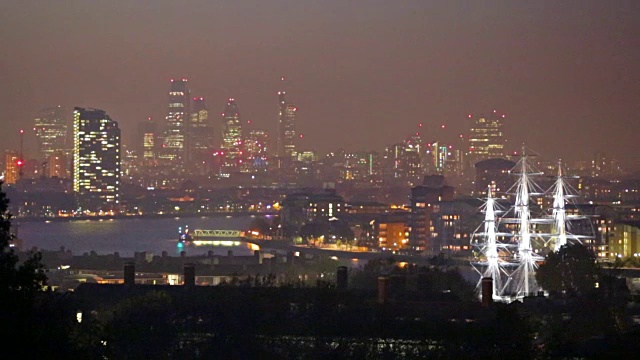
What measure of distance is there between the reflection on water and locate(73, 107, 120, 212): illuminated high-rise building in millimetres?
10854

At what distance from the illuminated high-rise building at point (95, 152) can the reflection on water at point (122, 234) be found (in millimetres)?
10854

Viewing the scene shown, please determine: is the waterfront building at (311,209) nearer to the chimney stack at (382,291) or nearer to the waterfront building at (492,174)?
the waterfront building at (492,174)

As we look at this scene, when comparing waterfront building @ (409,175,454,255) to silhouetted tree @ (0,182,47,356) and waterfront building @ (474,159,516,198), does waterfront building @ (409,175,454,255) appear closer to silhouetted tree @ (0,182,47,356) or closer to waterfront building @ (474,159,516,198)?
waterfront building @ (474,159,516,198)

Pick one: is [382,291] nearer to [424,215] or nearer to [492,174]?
[424,215]

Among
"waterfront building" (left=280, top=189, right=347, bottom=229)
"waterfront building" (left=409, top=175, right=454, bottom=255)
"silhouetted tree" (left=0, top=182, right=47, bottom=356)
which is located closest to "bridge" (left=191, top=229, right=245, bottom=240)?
"waterfront building" (left=280, top=189, right=347, bottom=229)

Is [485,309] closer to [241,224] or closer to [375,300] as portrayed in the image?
[375,300]

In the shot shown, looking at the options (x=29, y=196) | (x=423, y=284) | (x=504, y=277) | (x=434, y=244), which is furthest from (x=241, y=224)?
(x=423, y=284)

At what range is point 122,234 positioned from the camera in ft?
236

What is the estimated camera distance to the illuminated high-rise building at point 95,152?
10531 centimetres

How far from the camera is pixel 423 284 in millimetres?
22344

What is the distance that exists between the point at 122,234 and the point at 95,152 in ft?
122

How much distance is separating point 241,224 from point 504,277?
47.4 meters

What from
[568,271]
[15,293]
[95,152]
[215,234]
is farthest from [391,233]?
[15,293]

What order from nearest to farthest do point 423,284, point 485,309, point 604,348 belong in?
point 604,348
point 485,309
point 423,284
